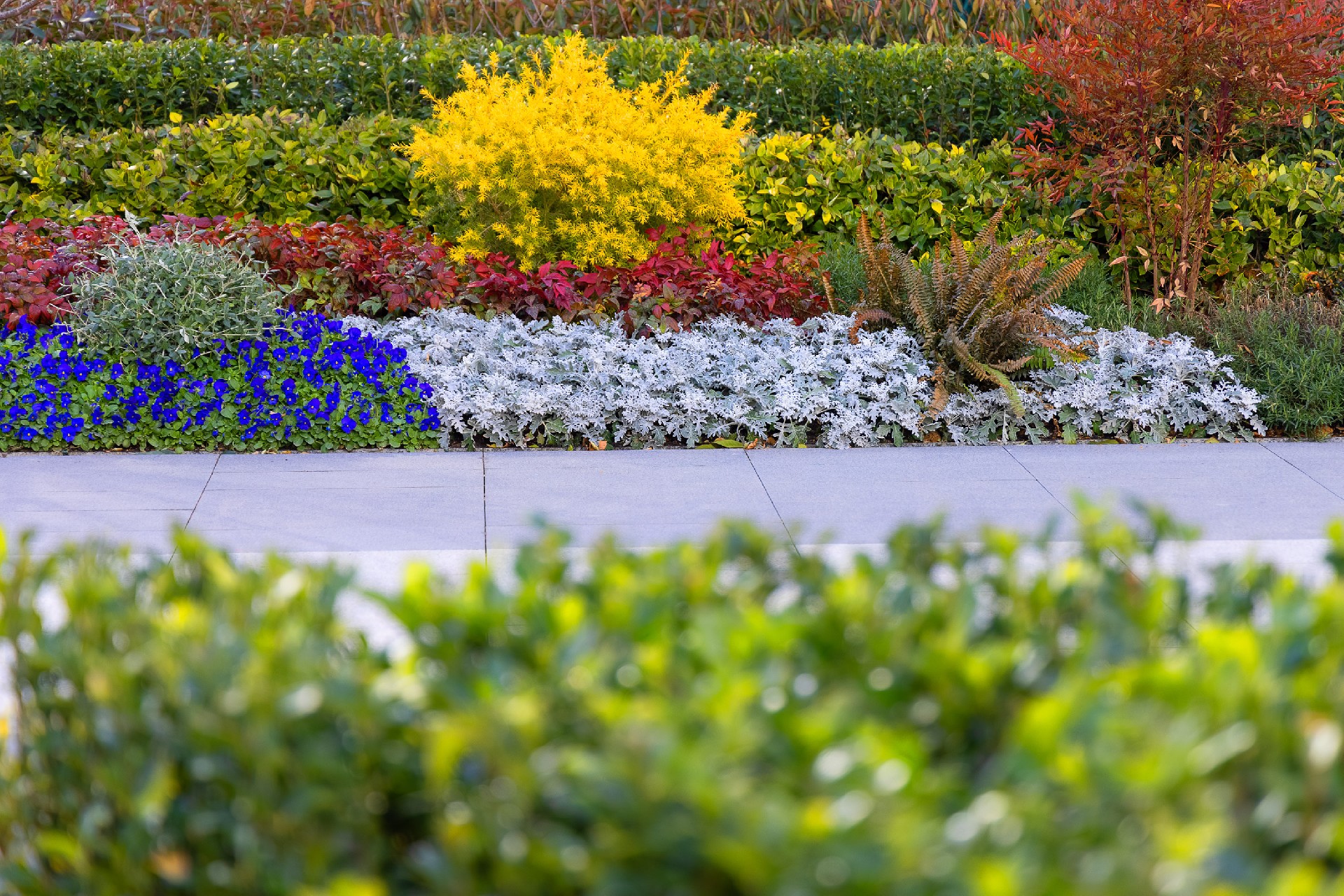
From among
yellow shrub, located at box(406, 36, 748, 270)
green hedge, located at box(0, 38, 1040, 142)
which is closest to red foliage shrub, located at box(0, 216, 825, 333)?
yellow shrub, located at box(406, 36, 748, 270)

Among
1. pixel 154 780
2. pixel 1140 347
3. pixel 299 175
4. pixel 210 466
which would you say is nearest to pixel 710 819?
pixel 154 780

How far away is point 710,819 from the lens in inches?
55.8

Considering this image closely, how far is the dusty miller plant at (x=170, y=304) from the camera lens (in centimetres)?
582

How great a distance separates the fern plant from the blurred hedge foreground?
4082 millimetres

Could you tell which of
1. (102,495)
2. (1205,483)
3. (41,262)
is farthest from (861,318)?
(41,262)

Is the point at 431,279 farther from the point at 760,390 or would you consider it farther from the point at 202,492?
the point at 202,492

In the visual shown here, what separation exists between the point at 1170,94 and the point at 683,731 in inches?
277

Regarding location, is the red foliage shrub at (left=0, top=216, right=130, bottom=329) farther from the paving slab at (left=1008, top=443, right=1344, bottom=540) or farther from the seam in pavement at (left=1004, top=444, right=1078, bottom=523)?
the paving slab at (left=1008, top=443, right=1344, bottom=540)

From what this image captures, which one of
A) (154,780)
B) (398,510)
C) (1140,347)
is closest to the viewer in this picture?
(154,780)

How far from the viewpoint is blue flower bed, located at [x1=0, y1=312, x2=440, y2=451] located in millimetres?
5723

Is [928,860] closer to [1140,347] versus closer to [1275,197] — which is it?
[1140,347]

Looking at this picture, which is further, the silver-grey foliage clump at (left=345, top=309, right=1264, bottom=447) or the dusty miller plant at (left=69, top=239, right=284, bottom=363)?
the silver-grey foliage clump at (left=345, top=309, right=1264, bottom=447)

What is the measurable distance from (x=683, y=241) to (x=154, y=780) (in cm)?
627

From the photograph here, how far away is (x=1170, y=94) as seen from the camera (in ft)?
24.8
